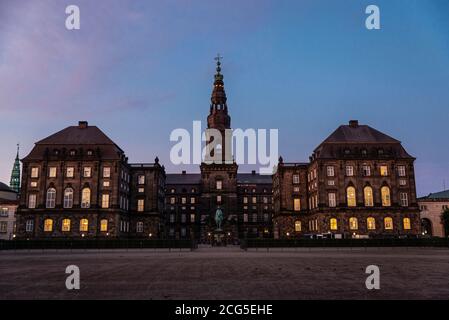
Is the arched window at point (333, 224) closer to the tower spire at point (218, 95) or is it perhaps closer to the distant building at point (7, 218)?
the tower spire at point (218, 95)

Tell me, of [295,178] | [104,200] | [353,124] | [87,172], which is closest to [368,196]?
[353,124]

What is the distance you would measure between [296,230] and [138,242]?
44.9 metres

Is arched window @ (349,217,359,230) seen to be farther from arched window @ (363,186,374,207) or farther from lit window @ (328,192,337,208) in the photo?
lit window @ (328,192,337,208)

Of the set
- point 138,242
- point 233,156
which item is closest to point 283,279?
point 138,242

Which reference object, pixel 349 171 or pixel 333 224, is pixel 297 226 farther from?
pixel 349 171

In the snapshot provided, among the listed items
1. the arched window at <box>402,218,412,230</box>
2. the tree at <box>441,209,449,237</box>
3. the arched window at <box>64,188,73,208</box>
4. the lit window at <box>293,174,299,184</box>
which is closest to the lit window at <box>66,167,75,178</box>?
the arched window at <box>64,188,73,208</box>

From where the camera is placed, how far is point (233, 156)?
12712 centimetres

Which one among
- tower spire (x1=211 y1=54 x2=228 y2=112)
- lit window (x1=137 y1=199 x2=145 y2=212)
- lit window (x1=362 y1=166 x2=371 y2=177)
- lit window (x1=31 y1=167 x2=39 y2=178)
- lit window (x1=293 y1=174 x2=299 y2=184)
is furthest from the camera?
tower spire (x1=211 y1=54 x2=228 y2=112)

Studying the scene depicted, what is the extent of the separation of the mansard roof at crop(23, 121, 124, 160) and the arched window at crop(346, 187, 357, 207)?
46913 millimetres

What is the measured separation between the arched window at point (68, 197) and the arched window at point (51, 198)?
217 centimetres

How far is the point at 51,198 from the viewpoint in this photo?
8138 centimetres

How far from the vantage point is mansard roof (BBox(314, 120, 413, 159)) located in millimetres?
84625

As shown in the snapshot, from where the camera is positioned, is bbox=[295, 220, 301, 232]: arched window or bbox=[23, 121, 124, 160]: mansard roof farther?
bbox=[295, 220, 301, 232]: arched window
